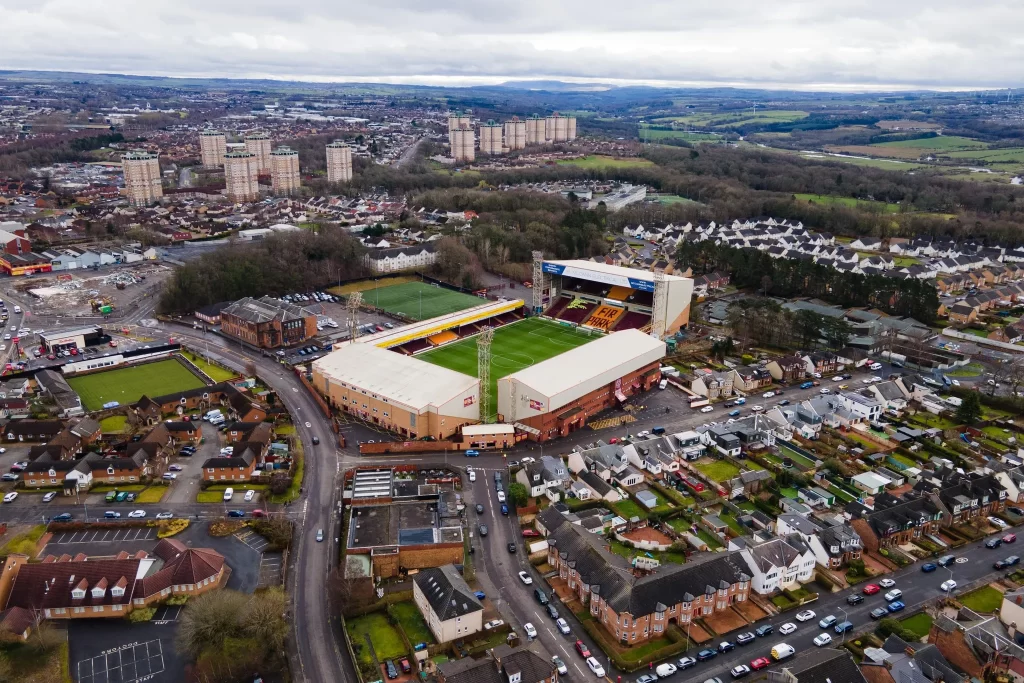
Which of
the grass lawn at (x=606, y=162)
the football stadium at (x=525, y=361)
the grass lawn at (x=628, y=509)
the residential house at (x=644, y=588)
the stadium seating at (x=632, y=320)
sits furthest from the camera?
the grass lawn at (x=606, y=162)

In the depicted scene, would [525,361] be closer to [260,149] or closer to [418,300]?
[418,300]

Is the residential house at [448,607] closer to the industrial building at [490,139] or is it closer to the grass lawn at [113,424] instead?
the grass lawn at [113,424]

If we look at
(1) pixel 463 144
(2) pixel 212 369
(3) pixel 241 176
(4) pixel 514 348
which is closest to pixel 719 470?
(4) pixel 514 348

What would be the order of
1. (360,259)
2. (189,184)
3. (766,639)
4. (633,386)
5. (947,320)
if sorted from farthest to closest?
(189,184) → (360,259) → (947,320) → (633,386) → (766,639)

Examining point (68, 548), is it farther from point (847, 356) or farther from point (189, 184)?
point (189, 184)

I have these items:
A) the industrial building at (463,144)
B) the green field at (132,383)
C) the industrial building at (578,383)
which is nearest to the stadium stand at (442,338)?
the industrial building at (578,383)

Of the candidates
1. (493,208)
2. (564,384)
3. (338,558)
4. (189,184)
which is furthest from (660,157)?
(338,558)

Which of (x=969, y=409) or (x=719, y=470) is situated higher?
(x=969, y=409)
